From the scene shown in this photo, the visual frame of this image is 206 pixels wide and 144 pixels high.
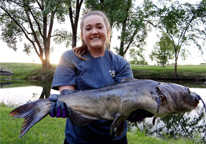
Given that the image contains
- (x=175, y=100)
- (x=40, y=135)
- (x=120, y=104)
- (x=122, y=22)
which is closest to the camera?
(x=175, y=100)

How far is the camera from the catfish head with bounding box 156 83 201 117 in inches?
66.3

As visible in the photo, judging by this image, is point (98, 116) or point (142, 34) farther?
point (142, 34)

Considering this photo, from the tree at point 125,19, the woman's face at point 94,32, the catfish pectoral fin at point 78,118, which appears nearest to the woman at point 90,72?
the woman's face at point 94,32

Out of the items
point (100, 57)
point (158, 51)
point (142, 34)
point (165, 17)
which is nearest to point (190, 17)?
point (165, 17)

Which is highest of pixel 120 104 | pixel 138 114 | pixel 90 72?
pixel 90 72

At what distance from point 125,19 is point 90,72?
1986 centimetres

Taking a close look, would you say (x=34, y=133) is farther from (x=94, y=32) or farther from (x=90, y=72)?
(x=94, y=32)

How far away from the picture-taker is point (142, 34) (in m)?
22.0

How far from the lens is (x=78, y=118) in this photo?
6.40ft

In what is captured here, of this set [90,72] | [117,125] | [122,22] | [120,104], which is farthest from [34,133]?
[122,22]

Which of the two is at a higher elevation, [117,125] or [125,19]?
[125,19]

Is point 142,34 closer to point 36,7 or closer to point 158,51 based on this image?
point 36,7

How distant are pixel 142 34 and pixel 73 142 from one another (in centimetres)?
2138

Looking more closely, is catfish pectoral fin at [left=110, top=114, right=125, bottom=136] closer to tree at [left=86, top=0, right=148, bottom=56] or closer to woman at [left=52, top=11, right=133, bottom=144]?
woman at [left=52, top=11, right=133, bottom=144]
